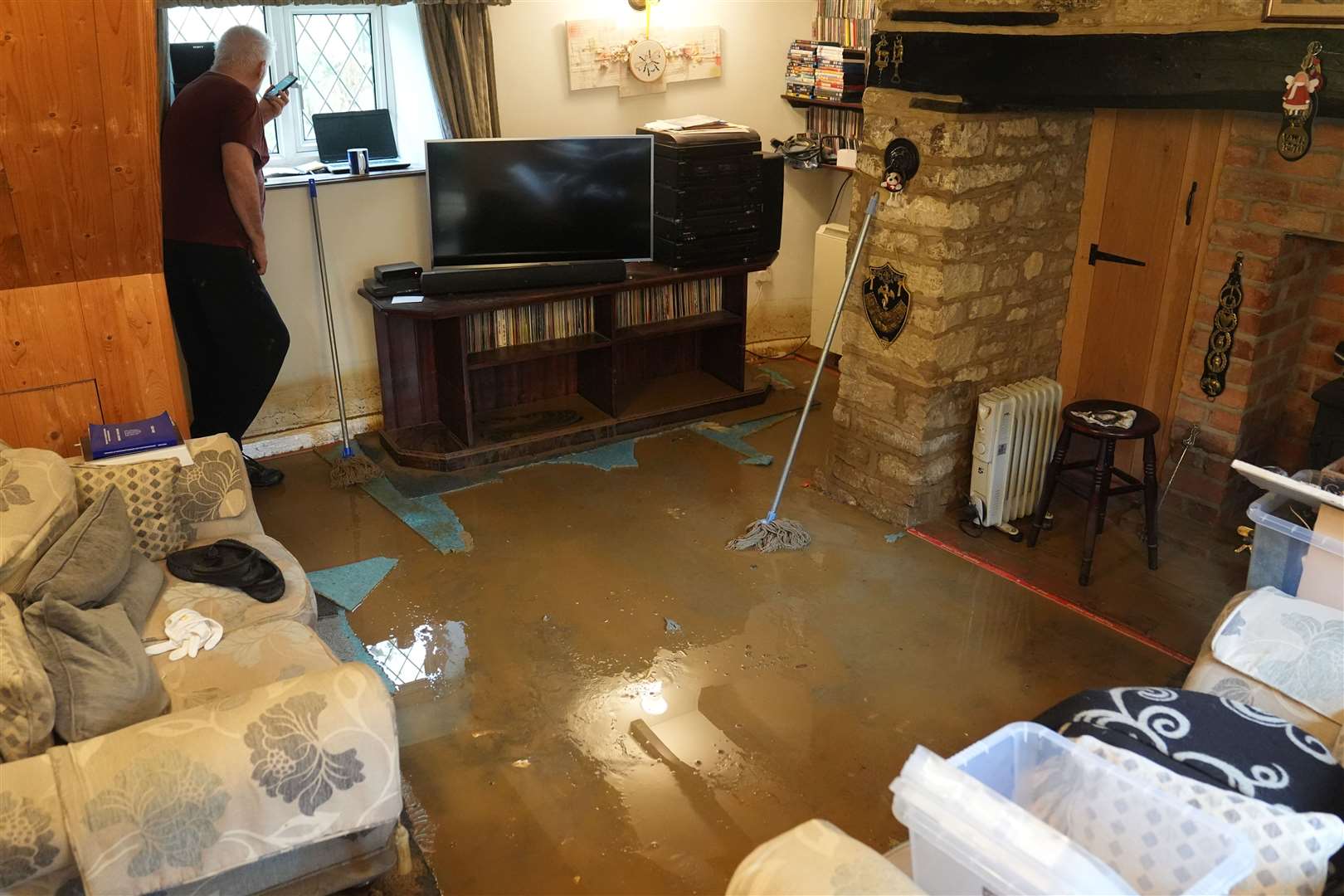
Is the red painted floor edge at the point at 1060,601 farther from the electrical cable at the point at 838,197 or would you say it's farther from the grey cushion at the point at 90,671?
the grey cushion at the point at 90,671

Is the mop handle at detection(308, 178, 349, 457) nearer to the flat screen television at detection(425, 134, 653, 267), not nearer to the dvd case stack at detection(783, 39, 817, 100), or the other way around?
the flat screen television at detection(425, 134, 653, 267)

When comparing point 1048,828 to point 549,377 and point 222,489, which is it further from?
point 549,377

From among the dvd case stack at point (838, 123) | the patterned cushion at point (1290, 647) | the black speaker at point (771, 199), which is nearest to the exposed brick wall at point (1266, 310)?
the patterned cushion at point (1290, 647)

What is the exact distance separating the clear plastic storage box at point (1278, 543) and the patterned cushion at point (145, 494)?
9.41ft

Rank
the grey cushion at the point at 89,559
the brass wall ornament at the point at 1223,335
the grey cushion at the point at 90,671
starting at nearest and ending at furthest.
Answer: the grey cushion at the point at 90,671
the grey cushion at the point at 89,559
the brass wall ornament at the point at 1223,335

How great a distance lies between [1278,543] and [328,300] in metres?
3.56

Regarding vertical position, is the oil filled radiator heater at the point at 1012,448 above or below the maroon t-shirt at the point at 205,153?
below

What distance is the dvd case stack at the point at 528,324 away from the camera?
479cm

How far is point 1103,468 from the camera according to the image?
3.66 m

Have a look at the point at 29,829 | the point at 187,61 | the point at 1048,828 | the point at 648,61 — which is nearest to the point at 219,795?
the point at 29,829

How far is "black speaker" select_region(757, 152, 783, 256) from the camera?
505 cm

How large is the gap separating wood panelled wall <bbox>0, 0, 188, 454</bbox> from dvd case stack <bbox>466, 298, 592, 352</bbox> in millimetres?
1401

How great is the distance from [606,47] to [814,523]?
242cm

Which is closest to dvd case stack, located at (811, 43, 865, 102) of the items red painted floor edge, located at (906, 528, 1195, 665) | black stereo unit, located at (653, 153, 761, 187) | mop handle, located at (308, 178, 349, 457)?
black stereo unit, located at (653, 153, 761, 187)
